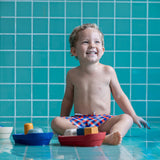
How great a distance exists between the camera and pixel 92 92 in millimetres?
2115

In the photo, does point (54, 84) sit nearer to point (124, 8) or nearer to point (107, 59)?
point (107, 59)

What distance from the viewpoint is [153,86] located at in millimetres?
3217

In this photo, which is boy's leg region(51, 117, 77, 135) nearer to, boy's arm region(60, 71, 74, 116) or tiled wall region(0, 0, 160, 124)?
boy's arm region(60, 71, 74, 116)

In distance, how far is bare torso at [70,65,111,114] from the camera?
6.87ft

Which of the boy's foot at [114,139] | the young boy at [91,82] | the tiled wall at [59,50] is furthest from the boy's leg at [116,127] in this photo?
the tiled wall at [59,50]

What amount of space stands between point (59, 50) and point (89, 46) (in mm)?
1110

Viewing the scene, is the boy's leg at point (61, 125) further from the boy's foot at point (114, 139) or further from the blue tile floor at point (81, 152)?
the boy's foot at point (114, 139)

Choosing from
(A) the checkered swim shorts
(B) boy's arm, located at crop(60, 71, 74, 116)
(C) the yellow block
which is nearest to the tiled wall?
(B) boy's arm, located at crop(60, 71, 74, 116)

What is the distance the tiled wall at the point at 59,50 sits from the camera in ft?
10.4

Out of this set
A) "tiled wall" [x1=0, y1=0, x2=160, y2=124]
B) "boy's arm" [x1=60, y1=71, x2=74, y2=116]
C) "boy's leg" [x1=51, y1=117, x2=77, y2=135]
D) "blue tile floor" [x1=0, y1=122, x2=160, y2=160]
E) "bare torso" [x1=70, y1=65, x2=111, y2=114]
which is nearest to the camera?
"blue tile floor" [x1=0, y1=122, x2=160, y2=160]

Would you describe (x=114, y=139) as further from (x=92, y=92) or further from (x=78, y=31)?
(x=78, y=31)

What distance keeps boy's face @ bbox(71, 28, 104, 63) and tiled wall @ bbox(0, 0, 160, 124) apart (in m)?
1.05

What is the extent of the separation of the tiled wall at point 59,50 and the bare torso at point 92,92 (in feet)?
3.41

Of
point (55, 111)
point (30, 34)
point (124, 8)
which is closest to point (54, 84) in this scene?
point (55, 111)
